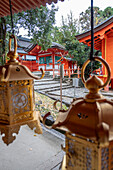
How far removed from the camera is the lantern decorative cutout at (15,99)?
1.08m

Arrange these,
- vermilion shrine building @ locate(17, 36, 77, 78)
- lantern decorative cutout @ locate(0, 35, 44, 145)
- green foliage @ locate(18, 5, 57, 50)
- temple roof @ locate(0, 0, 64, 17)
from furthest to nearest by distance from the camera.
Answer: vermilion shrine building @ locate(17, 36, 77, 78), green foliage @ locate(18, 5, 57, 50), temple roof @ locate(0, 0, 64, 17), lantern decorative cutout @ locate(0, 35, 44, 145)

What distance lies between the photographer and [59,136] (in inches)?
106

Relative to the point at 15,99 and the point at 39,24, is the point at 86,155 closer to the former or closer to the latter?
the point at 15,99

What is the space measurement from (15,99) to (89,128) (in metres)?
0.77


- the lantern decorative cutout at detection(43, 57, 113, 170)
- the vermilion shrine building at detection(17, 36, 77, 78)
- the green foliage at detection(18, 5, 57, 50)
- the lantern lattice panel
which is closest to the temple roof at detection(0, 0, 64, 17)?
the lantern decorative cutout at detection(43, 57, 113, 170)

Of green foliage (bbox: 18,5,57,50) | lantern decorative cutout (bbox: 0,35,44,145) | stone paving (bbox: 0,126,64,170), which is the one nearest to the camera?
lantern decorative cutout (bbox: 0,35,44,145)

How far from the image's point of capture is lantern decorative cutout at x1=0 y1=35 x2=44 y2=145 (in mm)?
1081

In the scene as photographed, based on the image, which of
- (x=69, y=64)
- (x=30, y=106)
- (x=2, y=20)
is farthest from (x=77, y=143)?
(x=69, y=64)

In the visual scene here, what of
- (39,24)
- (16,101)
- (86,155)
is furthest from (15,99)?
(39,24)

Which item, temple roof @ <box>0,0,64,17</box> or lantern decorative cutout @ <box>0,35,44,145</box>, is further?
temple roof @ <box>0,0,64,17</box>

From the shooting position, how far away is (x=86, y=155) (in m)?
0.66

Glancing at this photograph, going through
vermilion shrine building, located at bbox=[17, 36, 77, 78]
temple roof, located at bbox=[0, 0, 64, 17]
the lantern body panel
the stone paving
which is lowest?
the stone paving

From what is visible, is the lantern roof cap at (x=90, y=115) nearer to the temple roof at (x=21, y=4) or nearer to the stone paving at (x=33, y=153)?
the stone paving at (x=33, y=153)

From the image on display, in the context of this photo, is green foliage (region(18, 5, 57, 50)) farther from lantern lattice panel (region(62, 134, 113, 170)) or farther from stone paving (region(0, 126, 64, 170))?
lantern lattice panel (region(62, 134, 113, 170))
